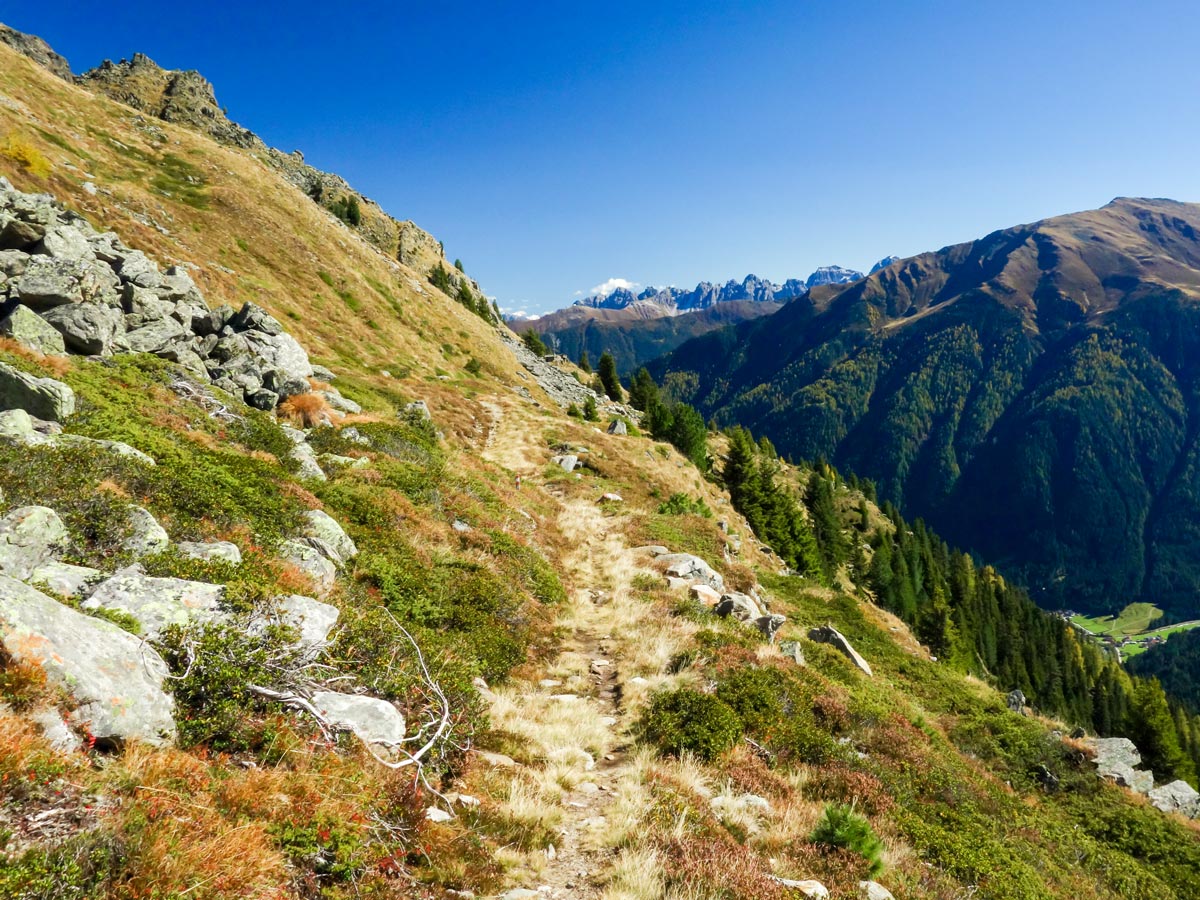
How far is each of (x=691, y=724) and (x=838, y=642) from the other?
1278 cm

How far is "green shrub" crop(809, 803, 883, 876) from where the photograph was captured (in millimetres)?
7680

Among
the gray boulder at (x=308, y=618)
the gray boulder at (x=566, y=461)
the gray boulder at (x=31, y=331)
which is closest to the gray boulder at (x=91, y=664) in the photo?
the gray boulder at (x=308, y=618)

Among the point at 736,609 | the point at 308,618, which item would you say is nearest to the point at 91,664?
the point at 308,618

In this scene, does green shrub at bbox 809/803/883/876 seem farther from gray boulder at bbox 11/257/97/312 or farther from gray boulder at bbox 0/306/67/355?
gray boulder at bbox 11/257/97/312

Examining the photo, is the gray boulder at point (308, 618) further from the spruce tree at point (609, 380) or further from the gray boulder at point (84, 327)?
the spruce tree at point (609, 380)

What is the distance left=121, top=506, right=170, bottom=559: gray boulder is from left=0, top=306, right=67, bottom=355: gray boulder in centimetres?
1136

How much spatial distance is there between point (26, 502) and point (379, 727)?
22.8 feet

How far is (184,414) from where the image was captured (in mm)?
16656

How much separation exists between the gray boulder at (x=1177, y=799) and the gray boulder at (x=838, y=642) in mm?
9825

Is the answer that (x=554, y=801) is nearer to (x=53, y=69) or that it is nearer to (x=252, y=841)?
(x=252, y=841)

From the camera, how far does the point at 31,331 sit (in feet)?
52.7

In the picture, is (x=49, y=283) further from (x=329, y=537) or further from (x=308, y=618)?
(x=308, y=618)

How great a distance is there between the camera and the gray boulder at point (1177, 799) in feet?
61.8

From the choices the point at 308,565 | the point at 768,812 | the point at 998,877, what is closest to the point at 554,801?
the point at 768,812
